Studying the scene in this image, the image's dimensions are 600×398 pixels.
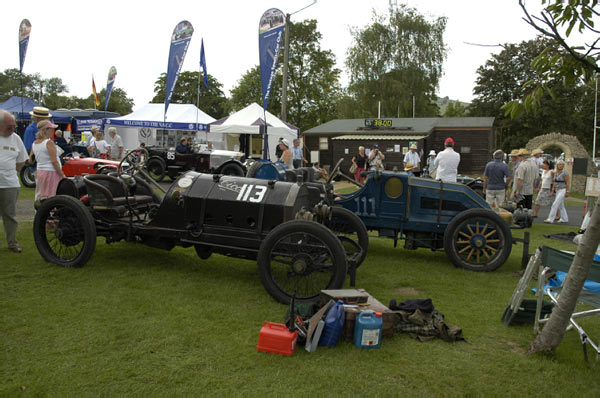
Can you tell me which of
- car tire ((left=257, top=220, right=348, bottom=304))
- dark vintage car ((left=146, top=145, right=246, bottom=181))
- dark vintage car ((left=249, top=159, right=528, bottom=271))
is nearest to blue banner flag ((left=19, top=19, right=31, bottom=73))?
dark vintage car ((left=146, top=145, right=246, bottom=181))

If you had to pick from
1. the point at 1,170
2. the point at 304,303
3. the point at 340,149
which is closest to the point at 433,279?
the point at 304,303

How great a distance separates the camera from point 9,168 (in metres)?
5.80

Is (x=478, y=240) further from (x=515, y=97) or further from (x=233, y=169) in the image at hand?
(x=515, y=97)

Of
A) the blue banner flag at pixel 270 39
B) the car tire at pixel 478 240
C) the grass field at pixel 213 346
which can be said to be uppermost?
the blue banner flag at pixel 270 39

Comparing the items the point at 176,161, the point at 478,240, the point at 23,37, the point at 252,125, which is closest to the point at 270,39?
the point at 176,161

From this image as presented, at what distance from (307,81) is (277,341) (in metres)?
41.0

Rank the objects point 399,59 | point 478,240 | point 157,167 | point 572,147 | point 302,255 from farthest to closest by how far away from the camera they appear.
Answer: point 399,59 < point 572,147 < point 157,167 < point 478,240 < point 302,255

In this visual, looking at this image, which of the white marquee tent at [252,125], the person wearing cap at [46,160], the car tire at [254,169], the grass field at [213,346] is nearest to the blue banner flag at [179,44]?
the white marquee tent at [252,125]

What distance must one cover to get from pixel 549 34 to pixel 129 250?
5.46 m

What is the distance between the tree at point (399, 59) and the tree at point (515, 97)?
609 centimetres

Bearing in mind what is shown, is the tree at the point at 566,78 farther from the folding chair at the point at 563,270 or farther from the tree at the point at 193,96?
the tree at the point at 193,96

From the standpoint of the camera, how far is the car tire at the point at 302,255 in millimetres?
4266

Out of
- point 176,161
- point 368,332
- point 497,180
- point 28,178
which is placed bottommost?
point 368,332

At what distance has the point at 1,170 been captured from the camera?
574 cm
